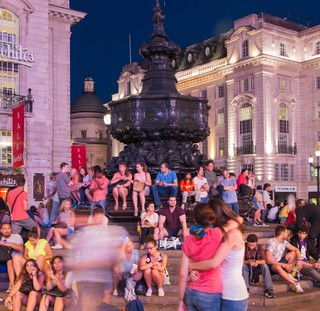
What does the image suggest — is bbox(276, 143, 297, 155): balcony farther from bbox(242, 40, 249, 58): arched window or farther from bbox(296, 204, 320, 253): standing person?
bbox(296, 204, 320, 253): standing person

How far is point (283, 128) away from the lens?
57.3 meters

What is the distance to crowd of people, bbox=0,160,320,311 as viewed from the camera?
5613 mm

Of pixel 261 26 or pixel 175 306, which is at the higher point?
pixel 261 26

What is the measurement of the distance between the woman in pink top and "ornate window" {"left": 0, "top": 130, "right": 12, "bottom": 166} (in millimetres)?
30016

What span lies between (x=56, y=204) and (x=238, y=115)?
44861 mm

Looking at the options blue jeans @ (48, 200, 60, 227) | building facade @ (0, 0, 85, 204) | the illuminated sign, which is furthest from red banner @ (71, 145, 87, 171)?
blue jeans @ (48, 200, 60, 227)

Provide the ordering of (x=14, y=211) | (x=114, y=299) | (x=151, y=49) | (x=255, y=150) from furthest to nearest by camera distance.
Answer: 1. (x=255, y=150)
2. (x=151, y=49)
3. (x=14, y=211)
4. (x=114, y=299)

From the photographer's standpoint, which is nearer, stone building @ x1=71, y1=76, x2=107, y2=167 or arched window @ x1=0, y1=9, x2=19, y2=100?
arched window @ x1=0, y1=9, x2=19, y2=100

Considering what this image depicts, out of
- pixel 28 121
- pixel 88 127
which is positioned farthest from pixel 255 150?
pixel 88 127

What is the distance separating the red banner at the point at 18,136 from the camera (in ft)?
107

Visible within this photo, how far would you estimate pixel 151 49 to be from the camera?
1731 centimetres

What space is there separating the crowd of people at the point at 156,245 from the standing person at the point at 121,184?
1.0 inches

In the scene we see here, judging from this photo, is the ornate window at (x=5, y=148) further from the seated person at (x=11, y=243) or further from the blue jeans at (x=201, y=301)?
the blue jeans at (x=201, y=301)

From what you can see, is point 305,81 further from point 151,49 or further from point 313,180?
point 151,49
